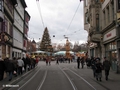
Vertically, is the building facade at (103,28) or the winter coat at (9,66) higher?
the building facade at (103,28)

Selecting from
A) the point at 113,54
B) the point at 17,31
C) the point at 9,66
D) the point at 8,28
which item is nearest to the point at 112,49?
the point at 113,54

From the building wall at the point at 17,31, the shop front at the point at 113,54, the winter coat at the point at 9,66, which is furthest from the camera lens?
the building wall at the point at 17,31

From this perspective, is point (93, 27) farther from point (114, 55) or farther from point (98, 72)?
point (98, 72)

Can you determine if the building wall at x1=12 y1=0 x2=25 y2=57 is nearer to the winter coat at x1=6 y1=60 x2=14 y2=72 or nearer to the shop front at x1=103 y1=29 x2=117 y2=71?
the shop front at x1=103 y1=29 x2=117 y2=71

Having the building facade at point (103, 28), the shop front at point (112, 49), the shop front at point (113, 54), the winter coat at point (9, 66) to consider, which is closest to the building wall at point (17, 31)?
the building facade at point (103, 28)

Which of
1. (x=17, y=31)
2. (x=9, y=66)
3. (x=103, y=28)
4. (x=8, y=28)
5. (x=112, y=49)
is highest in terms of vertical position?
(x=17, y=31)

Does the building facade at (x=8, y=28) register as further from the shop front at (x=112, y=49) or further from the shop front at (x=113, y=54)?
the shop front at (x=113, y=54)

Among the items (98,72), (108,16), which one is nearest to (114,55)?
(108,16)

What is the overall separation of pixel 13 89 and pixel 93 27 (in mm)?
25301

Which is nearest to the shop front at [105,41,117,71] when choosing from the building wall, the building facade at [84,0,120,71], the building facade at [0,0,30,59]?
the building facade at [84,0,120,71]

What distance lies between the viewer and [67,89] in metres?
13.3

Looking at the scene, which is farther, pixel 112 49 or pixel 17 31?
pixel 17 31

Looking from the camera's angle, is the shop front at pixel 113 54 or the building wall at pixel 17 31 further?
the building wall at pixel 17 31

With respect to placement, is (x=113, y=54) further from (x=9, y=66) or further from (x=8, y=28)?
(x=9, y=66)
